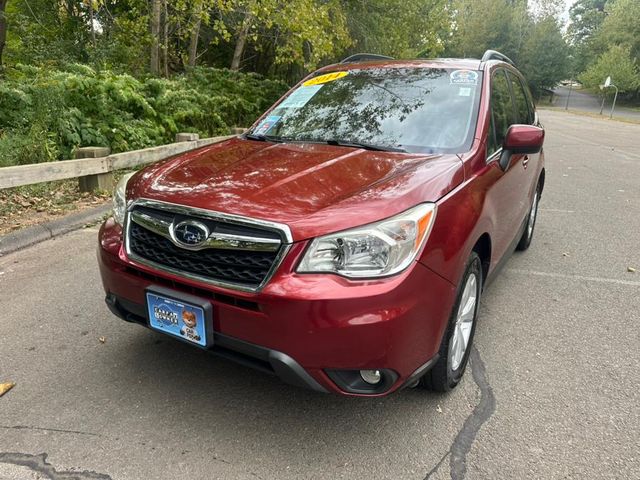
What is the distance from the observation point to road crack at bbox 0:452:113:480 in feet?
6.72

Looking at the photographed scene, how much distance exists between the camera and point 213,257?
211cm

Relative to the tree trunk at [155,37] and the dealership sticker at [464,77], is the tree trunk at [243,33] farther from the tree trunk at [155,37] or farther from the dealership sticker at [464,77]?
the dealership sticker at [464,77]

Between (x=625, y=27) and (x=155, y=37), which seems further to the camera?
(x=625, y=27)

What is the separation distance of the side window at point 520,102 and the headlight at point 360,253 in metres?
2.46

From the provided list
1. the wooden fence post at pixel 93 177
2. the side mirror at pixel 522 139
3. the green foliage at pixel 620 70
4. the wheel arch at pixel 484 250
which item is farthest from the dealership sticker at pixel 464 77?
the green foliage at pixel 620 70

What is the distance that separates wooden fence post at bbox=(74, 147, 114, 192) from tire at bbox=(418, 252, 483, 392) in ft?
16.9

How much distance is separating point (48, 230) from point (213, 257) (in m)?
3.81

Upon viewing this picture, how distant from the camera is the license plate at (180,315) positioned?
212 cm

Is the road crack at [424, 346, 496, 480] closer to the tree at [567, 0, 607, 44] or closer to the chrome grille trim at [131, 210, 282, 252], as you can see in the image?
the chrome grille trim at [131, 210, 282, 252]

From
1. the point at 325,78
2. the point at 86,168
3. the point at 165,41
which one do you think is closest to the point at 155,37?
the point at 165,41

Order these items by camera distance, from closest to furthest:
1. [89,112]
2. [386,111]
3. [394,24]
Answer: [386,111]
[89,112]
[394,24]

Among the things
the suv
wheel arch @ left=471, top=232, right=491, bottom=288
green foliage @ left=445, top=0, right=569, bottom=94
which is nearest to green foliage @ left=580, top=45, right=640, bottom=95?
green foliage @ left=445, top=0, right=569, bottom=94

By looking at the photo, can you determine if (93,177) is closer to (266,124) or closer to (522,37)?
(266,124)

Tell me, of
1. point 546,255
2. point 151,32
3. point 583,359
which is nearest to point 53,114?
point 151,32
